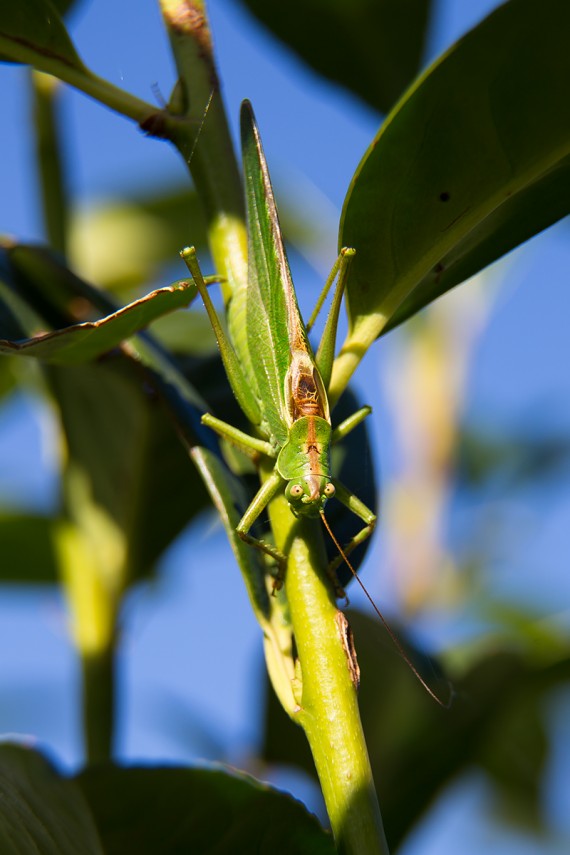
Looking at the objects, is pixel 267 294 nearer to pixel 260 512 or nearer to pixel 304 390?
pixel 304 390

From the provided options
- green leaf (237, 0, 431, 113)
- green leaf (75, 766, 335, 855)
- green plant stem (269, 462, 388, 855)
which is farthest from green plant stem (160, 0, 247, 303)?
green leaf (237, 0, 431, 113)

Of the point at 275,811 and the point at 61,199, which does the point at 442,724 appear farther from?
the point at 61,199

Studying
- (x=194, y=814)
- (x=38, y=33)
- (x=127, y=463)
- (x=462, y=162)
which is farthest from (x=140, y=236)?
(x=194, y=814)

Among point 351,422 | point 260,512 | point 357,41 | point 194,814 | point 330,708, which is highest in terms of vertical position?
point 357,41

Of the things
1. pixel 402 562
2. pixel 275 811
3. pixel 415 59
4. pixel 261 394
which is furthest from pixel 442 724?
pixel 415 59

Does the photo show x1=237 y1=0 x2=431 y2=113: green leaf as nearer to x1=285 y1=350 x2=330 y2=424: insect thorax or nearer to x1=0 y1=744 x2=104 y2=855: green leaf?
x1=285 y1=350 x2=330 y2=424: insect thorax

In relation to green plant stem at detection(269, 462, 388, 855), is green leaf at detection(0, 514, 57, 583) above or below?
below

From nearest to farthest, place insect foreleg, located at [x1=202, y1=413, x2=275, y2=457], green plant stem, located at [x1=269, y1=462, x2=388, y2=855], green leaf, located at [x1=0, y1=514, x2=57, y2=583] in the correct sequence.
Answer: green plant stem, located at [x1=269, y1=462, x2=388, y2=855] < insect foreleg, located at [x1=202, y1=413, x2=275, y2=457] < green leaf, located at [x1=0, y1=514, x2=57, y2=583]
